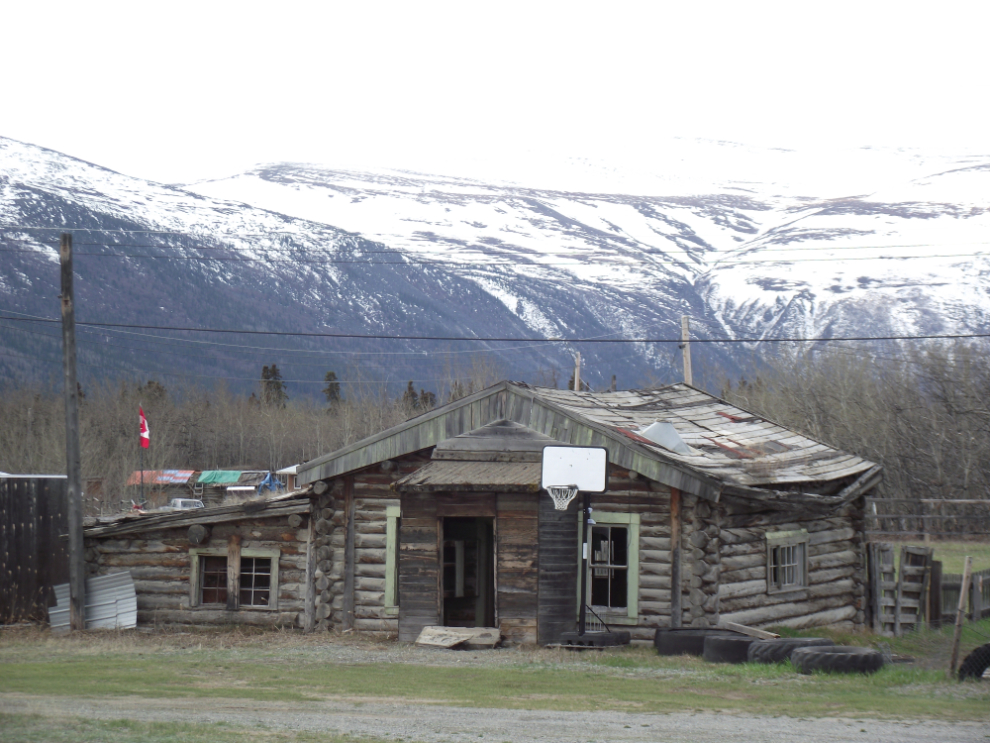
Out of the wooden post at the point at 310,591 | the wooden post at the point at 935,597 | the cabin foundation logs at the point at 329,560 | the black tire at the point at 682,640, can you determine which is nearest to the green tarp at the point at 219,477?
the wooden post at the point at 310,591

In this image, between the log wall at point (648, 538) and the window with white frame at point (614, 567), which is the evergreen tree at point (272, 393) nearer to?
the window with white frame at point (614, 567)

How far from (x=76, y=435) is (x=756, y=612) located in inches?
523

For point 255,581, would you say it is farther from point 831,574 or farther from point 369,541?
point 831,574

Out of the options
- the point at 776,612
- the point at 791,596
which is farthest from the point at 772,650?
the point at 791,596

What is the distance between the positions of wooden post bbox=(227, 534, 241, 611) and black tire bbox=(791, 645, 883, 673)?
10.8 meters

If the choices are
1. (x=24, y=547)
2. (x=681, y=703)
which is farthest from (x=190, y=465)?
(x=681, y=703)

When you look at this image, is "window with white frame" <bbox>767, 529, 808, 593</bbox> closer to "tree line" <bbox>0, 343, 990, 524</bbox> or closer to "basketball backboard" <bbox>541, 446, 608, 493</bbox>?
"basketball backboard" <bbox>541, 446, 608, 493</bbox>

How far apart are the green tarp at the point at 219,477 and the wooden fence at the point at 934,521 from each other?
49374 mm

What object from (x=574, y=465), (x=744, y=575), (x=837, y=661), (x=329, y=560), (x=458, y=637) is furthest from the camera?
(x=329, y=560)

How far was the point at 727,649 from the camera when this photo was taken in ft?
54.3

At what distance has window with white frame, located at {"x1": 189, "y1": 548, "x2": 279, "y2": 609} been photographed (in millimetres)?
21422

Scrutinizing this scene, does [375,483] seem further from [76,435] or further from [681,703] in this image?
[681,703]

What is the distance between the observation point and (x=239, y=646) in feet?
63.4

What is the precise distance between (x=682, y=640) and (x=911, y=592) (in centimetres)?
769
